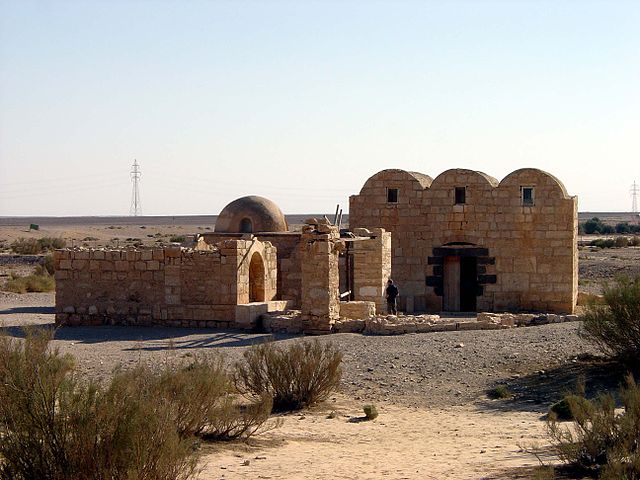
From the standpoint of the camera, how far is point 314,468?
840 centimetres

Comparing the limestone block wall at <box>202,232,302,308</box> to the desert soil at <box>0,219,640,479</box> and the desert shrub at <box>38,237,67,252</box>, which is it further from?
the desert shrub at <box>38,237,67,252</box>

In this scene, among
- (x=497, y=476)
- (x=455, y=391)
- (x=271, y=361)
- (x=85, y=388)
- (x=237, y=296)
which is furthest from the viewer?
(x=237, y=296)

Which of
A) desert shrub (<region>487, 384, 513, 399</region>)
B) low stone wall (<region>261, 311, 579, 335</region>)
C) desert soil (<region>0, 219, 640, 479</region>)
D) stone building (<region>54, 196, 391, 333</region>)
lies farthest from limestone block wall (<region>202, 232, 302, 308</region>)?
desert shrub (<region>487, 384, 513, 399</region>)

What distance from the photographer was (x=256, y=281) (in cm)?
2028

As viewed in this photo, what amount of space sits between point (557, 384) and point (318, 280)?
5.88 meters

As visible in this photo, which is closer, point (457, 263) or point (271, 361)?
point (271, 361)

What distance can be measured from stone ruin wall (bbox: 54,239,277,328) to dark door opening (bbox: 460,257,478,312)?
6427 mm

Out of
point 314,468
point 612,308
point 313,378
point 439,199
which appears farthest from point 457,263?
point 314,468

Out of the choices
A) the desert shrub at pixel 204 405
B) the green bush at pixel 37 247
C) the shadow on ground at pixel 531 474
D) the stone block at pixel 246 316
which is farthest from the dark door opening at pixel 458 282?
the green bush at pixel 37 247

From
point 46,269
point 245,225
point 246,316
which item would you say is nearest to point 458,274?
point 245,225

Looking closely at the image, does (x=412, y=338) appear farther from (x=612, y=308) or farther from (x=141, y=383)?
(x=141, y=383)

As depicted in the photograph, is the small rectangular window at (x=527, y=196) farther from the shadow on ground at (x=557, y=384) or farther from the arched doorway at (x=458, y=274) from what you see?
the shadow on ground at (x=557, y=384)

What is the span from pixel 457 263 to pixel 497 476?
1498cm

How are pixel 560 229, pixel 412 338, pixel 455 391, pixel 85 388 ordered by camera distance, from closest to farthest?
pixel 85 388
pixel 455 391
pixel 412 338
pixel 560 229
